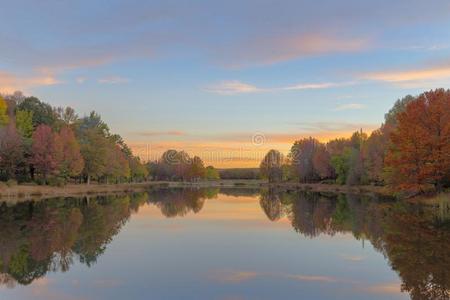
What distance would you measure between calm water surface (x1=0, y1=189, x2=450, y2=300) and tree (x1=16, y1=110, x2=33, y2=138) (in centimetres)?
4917

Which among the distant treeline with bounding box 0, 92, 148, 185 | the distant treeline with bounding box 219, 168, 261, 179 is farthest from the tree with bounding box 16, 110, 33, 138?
the distant treeline with bounding box 219, 168, 261, 179

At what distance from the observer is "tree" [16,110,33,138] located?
70.2 meters

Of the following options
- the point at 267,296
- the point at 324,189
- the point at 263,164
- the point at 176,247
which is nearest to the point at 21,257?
the point at 176,247

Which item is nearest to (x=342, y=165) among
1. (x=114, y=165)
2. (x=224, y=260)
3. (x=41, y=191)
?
(x=114, y=165)

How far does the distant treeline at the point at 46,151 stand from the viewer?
5784 centimetres

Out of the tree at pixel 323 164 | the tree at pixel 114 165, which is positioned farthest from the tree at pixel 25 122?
the tree at pixel 323 164

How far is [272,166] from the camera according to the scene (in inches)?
5217

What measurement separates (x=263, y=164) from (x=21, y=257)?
400 ft

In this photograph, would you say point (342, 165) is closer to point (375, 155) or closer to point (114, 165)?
point (375, 155)

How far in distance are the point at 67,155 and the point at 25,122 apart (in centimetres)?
1439

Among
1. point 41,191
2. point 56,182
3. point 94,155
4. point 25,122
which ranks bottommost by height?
point 41,191

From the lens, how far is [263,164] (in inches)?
5344

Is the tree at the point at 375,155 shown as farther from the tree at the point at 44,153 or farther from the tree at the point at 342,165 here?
the tree at the point at 44,153

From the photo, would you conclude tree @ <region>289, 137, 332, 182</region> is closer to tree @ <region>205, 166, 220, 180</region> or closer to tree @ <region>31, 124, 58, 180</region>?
tree @ <region>31, 124, 58, 180</region>
